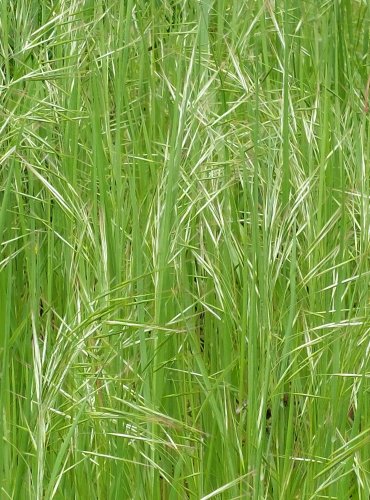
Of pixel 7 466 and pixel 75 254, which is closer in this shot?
pixel 7 466

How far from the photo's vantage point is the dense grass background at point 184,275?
117 centimetres

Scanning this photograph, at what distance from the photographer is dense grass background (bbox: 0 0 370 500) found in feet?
3.83

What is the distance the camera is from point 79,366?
1.11 m

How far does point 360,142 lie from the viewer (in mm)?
1343

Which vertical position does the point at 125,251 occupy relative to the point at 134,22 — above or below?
below

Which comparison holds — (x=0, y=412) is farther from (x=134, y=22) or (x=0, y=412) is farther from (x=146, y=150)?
(x=134, y=22)

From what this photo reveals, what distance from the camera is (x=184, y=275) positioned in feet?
4.41

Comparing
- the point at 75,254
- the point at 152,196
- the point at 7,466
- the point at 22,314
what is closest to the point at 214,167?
the point at 152,196

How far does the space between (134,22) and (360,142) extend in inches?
18.0

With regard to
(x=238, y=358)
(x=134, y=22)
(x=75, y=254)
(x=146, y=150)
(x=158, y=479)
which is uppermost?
(x=134, y=22)

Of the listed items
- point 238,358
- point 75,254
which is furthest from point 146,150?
point 238,358

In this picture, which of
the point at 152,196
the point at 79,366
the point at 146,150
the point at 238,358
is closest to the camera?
the point at 79,366

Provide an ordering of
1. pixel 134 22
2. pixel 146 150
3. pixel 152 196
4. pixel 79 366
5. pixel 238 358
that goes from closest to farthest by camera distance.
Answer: pixel 79 366
pixel 238 358
pixel 152 196
pixel 146 150
pixel 134 22

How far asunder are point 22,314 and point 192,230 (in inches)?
10.2
